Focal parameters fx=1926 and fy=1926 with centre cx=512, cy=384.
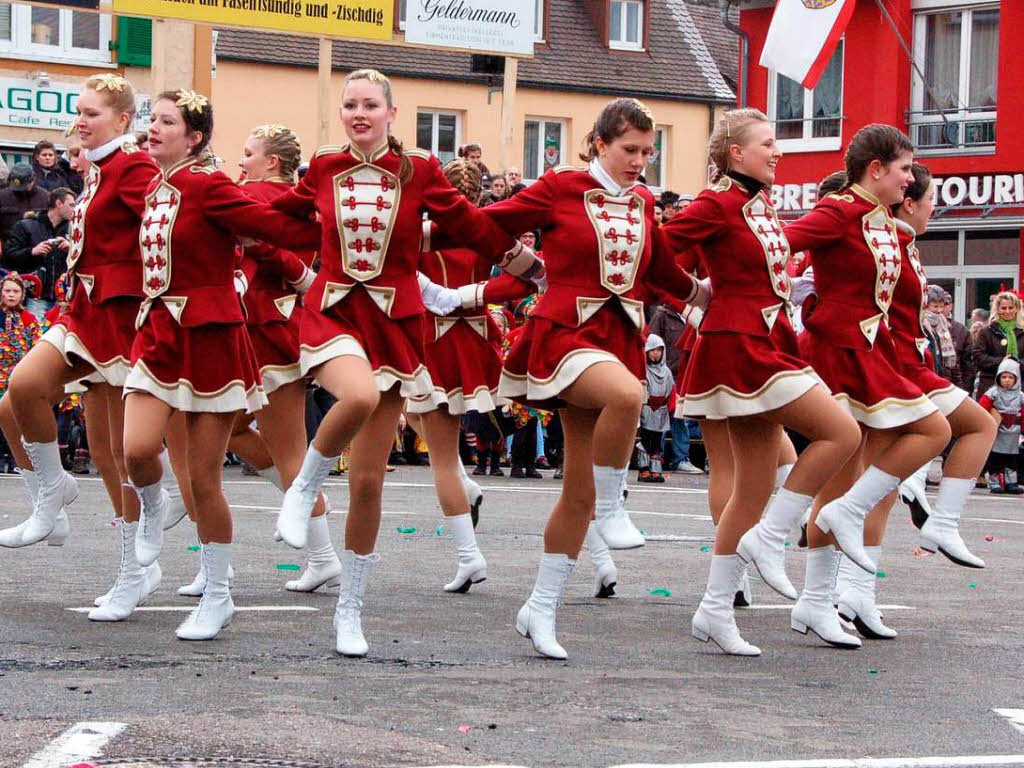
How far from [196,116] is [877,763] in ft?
12.6

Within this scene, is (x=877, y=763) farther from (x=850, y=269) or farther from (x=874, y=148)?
(x=874, y=148)

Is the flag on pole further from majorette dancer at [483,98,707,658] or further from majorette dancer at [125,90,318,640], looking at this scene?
majorette dancer at [125,90,318,640]

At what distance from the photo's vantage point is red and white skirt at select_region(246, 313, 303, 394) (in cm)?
922

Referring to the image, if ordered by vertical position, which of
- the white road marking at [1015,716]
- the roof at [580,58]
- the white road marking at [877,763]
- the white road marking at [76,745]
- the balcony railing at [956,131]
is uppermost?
the roof at [580,58]

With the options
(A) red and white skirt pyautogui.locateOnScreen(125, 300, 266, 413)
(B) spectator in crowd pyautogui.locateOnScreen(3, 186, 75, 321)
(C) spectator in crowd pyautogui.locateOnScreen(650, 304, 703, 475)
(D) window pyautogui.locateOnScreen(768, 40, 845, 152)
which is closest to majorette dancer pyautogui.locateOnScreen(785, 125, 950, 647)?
(A) red and white skirt pyautogui.locateOnScreen(125, 300, 266, 413)

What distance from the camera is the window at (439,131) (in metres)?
43.4

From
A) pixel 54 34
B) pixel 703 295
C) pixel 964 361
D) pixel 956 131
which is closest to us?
pixel 703 295

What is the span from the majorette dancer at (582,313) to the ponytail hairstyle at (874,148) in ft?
3.69

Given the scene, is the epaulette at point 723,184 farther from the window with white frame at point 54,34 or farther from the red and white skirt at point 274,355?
the window with white frame at point 54,34

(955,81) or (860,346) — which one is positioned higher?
(955,81)

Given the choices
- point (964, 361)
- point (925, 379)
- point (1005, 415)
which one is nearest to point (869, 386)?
point (925, 379)

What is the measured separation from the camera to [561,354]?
24.5 ft

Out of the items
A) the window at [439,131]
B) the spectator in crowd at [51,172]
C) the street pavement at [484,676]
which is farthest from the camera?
the window at [439,131]

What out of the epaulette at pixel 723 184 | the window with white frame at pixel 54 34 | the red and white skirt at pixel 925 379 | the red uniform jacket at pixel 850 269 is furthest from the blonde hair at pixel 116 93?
the window with white frame at pixel 54 34
